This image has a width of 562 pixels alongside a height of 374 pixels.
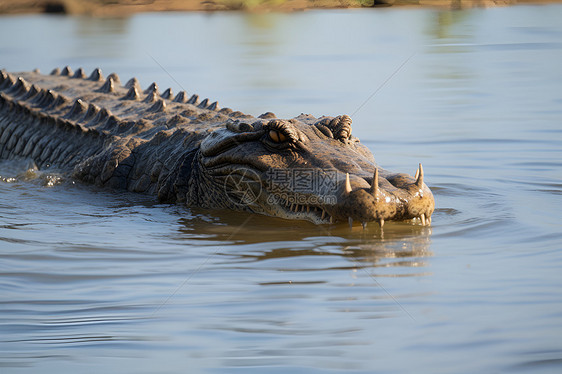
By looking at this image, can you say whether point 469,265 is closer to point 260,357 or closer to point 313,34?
point 260,357

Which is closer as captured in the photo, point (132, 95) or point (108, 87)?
point (132, 95)

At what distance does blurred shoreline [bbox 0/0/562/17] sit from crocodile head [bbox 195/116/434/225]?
12051mm

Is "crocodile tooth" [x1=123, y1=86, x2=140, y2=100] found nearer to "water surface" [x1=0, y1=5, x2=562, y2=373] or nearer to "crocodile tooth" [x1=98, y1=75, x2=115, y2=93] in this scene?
"crocodile tooth" [x1=98, y1=75, x2=115, y2=93]

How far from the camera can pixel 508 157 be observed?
7250 millimetres

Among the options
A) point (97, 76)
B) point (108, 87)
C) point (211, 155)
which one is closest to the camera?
point (211, 155)

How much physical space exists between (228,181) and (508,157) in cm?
302

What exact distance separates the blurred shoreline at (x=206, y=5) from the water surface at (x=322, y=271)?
8.85m

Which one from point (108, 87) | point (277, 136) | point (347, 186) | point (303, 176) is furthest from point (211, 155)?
point (108, 87)

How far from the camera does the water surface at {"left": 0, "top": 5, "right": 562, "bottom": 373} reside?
120 inches

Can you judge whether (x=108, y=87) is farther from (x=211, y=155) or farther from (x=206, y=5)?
(x=206, y=5)

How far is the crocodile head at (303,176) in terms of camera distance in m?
4.71

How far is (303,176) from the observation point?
5.21 metres

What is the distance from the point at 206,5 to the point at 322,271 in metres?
16.1

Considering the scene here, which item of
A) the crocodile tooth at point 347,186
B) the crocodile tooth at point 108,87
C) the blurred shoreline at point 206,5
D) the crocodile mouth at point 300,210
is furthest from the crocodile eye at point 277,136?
the blurred shoreline at point 206,5
